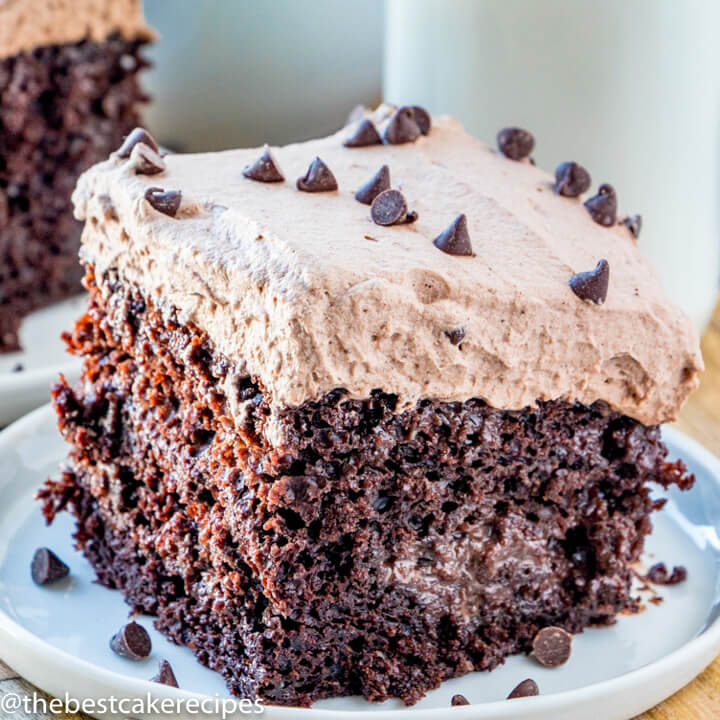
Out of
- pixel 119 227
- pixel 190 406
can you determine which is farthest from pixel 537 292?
pixel 119 227

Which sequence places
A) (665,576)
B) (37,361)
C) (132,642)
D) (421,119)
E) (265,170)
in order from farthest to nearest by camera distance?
(37,361) → (421,119) → (665,576) → (265,170) → (132,642)

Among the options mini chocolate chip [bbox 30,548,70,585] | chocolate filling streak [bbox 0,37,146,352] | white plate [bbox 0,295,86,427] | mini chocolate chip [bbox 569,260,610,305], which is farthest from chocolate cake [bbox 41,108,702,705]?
chocolate filling streak [bbox 0,37,146,352]

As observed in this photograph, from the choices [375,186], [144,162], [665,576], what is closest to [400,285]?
[375,186]

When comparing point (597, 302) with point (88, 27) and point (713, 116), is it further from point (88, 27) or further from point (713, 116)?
point (88, 27)

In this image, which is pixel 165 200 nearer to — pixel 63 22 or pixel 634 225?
pixel 634 225

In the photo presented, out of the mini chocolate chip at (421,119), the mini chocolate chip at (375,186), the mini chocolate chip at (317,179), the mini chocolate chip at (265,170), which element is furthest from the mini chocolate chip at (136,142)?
the mini chocolate chip at (421,119)

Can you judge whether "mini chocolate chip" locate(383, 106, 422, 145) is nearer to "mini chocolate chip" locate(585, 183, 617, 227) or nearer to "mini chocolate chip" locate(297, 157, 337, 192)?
"mini chocolate chip" locate(297, 157, 337, 192)
